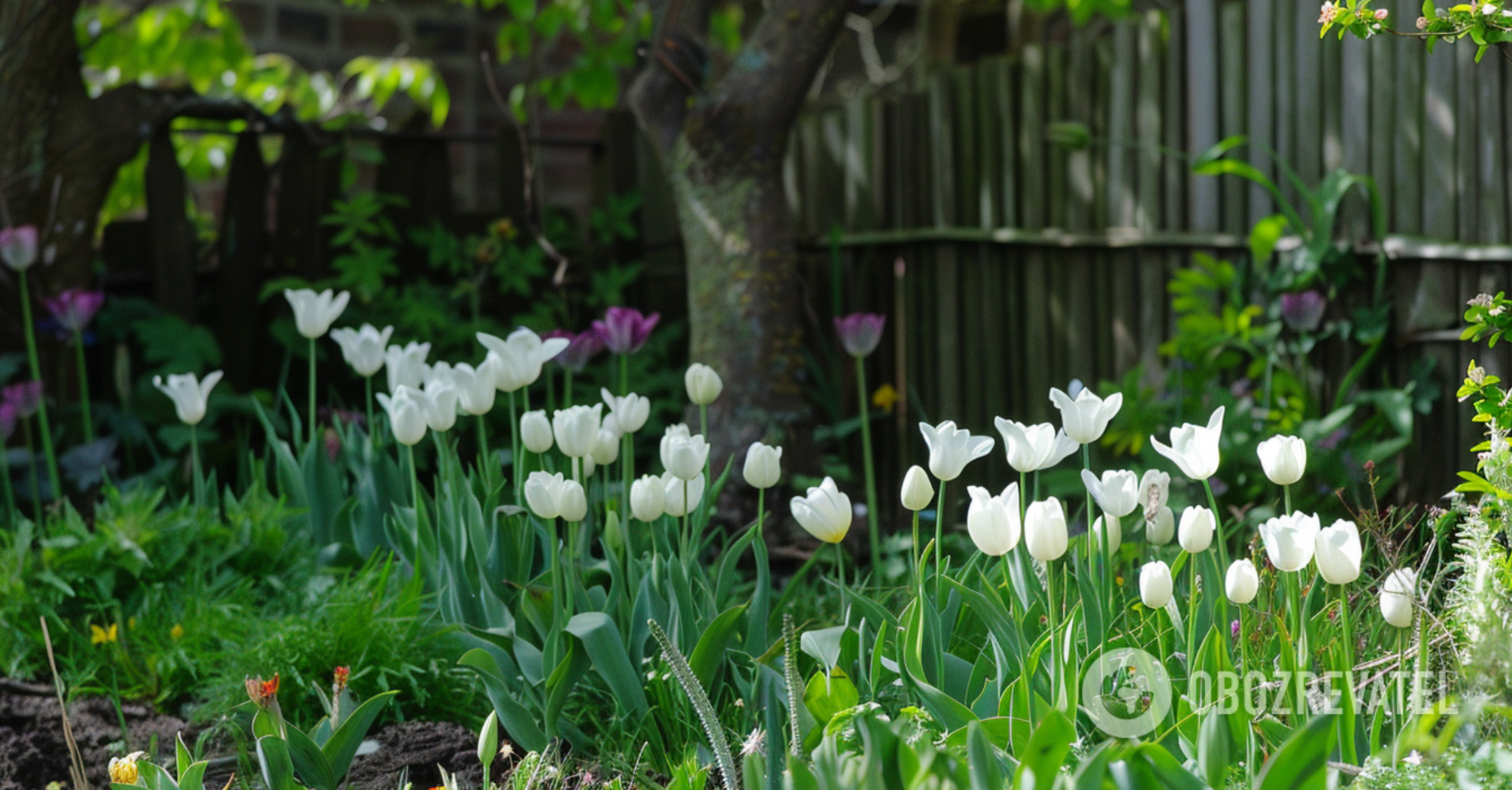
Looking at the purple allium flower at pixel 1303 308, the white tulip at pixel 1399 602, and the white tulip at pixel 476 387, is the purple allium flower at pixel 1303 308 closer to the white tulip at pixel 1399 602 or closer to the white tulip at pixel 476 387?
the white tulip at pixel 1399 602

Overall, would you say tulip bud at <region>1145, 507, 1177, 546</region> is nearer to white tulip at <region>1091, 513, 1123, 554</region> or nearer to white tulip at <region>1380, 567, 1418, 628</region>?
white tulip at <region>1091, 513, 1123, 554</region>

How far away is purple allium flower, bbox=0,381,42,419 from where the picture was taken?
3.24 metres

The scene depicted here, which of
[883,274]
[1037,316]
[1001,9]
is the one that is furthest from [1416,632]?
[1001,9]

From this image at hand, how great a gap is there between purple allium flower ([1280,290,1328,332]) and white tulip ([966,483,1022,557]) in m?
1.96

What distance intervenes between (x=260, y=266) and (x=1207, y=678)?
3575 mm

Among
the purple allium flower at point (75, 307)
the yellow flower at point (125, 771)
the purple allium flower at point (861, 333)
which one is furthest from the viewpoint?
the purple allium flower at point (75, 307)

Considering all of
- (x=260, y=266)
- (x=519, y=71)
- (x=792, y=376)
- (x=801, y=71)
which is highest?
(x=519, y=71)

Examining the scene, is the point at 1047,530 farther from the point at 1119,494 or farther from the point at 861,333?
the point at 861,333

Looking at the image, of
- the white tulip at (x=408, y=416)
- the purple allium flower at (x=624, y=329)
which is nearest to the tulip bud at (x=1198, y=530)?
the white tulip at (x=408, y=416)

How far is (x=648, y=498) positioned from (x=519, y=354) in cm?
47

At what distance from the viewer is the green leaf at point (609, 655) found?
5.81ft

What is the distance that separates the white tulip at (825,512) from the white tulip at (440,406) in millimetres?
765

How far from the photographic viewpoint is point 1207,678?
1.46 meters

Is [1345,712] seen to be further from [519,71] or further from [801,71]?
[519,71]
